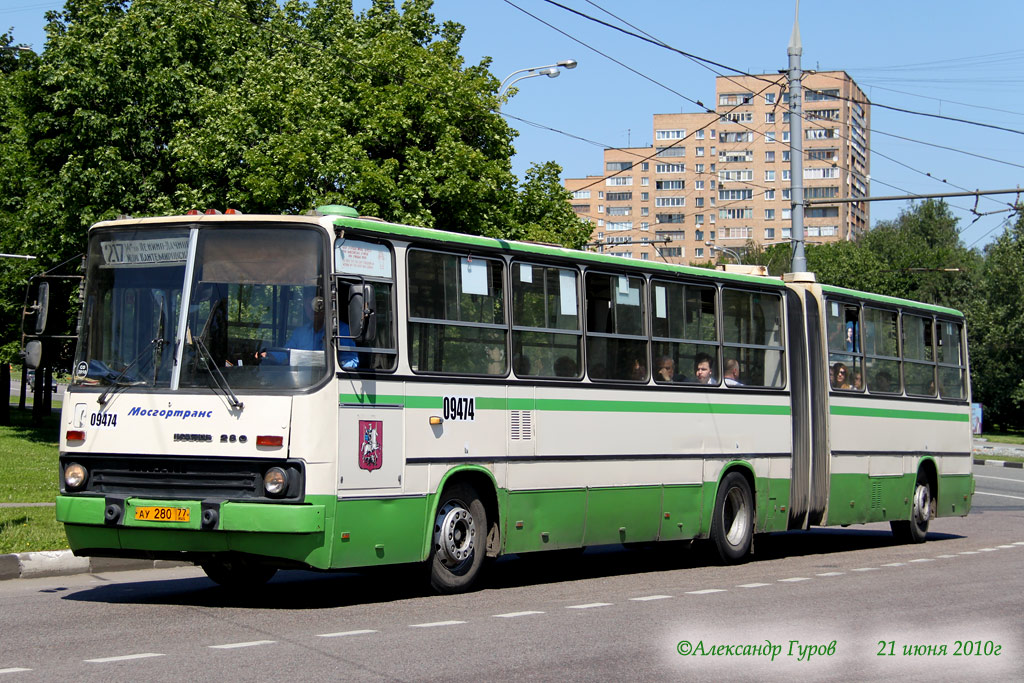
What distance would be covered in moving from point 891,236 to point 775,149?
35.3 meters

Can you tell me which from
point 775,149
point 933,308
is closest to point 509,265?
point 933,308

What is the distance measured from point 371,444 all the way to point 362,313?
112cm

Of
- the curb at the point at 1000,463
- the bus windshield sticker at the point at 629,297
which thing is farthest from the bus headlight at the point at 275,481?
the curb at the point at 1000,463

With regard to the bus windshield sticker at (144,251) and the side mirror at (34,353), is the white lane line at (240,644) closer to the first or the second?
the bus windshield sticker at (144,251)

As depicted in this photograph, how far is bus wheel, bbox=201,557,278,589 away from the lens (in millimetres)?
11672

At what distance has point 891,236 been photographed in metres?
113

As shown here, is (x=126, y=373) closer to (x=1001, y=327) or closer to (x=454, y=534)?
(x=454, y=534)

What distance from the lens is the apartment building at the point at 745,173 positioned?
142 meters

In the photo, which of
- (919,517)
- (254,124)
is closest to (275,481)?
(919,517)

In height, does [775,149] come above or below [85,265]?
above

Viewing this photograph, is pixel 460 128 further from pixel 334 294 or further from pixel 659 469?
pixel 334 294

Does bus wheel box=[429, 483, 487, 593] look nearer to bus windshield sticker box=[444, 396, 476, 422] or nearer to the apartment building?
bus windshield sticker box=[444, 396, 476, 422]

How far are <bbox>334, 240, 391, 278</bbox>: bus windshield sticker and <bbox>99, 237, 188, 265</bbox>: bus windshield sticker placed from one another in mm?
1218

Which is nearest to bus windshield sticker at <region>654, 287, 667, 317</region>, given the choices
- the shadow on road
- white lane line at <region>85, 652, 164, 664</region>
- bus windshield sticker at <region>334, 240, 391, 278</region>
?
the shadow on road
